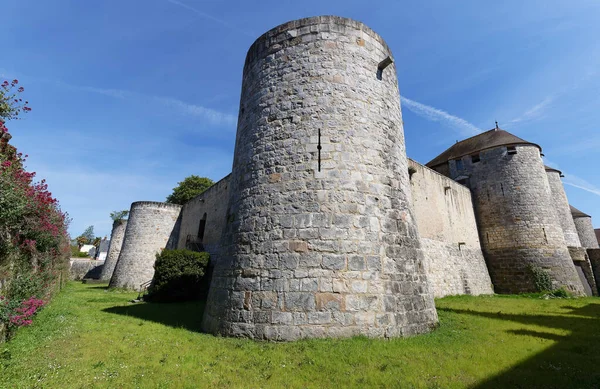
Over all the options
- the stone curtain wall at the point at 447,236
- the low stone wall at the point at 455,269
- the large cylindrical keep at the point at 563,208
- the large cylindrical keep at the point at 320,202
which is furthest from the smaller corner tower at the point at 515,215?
the large cylindrical keep at the point at 320,202

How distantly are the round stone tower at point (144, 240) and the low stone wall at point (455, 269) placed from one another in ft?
56.7

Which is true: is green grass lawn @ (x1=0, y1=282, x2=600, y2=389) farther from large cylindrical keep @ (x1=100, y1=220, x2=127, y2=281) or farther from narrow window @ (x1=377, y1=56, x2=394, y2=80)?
large cylindrical keep @ (x1=100, y1=220, x2=127, y2=281)

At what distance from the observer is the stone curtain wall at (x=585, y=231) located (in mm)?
22625

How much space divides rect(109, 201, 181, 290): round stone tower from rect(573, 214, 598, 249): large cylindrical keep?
3118cm

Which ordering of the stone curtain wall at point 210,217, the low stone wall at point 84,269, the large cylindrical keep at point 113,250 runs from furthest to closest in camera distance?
the low stone wall at point 84,269 < the large cylindrical keep at point 113,250 < the stone curtain wall at point 210,217

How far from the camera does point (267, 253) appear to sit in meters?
5.33

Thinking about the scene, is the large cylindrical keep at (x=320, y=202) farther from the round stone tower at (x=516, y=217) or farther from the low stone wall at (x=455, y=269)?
the round stone tower at (x=516, y=217)

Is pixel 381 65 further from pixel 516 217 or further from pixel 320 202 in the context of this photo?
pixel 516 217

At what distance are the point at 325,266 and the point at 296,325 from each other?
1.05 metres

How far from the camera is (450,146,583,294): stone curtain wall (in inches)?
595

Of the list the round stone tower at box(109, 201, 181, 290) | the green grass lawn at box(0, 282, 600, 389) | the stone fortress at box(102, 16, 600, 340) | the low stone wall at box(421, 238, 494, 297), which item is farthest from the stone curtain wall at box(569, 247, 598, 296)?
the round stone tower at box(109, 201, 181, 290)

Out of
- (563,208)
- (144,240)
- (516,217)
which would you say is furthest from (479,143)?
(144,240)

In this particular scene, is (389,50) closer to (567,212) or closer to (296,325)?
(296,325)

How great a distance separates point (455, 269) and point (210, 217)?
512 inches
